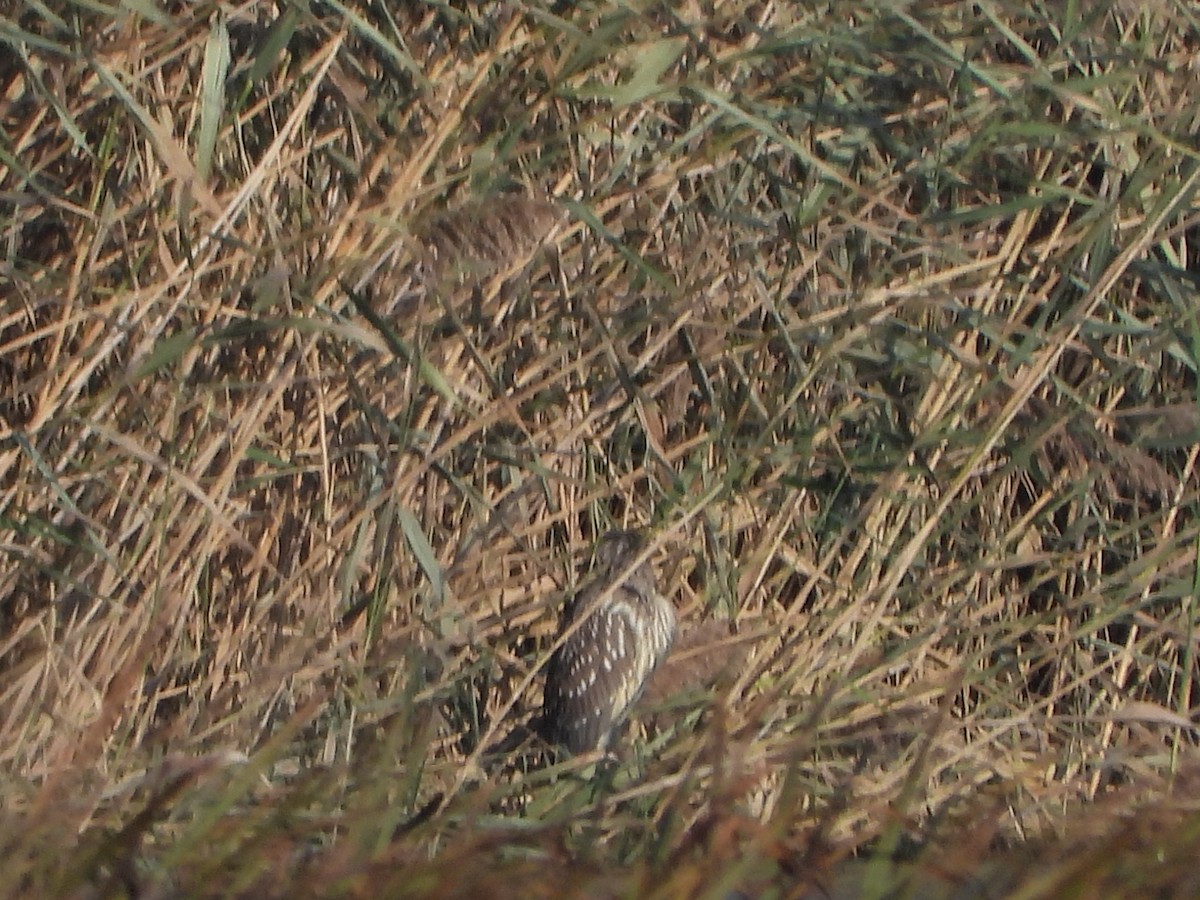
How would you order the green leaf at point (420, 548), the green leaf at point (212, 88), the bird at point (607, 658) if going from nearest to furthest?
the green leaf at point (212, 88), the green leaf at point (420, 548), the bird at point (607, 658)

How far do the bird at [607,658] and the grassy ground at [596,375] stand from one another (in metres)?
0.08

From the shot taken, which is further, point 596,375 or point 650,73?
point 596,375

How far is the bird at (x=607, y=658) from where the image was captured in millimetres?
3422

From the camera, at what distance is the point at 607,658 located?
3562 mm

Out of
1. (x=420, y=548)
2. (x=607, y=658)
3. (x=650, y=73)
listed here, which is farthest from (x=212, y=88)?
(x=607, y=658)

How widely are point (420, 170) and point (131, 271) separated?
19.5 inches

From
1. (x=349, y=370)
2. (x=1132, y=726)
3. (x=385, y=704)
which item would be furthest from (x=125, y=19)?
(x=1132, y=726)

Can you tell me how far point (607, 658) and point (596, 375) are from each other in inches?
21.3

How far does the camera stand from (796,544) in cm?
364

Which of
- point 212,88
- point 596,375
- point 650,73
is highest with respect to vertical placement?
point 212,88

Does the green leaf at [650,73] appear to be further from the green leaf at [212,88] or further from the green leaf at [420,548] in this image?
the green leaf at [420,548]

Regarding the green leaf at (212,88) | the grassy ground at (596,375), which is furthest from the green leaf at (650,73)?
the green leaf at (212,88)

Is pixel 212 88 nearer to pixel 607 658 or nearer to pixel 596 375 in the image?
pixel 596 375

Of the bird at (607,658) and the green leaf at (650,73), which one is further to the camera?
the bird at (607,658)
